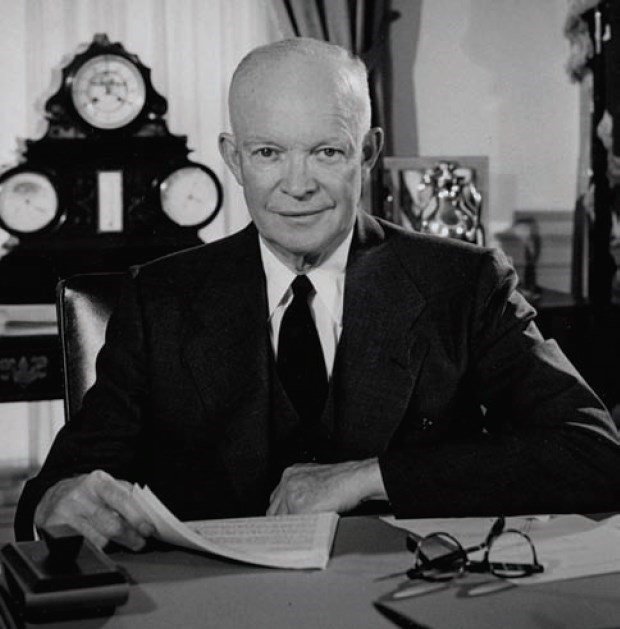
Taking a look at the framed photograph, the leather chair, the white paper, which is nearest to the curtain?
the framed photograph

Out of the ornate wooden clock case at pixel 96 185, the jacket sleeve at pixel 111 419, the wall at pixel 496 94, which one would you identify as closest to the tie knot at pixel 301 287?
the jacket sleeve at pixel 111 419

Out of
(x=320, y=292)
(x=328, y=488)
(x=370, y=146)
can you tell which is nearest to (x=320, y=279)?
(x=320, y=292)

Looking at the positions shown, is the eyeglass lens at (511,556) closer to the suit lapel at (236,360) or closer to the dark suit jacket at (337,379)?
the dark suit jacket at (337,379)

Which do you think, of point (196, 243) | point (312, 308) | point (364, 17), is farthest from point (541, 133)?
point (312, 308)

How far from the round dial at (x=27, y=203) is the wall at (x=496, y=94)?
1.67m

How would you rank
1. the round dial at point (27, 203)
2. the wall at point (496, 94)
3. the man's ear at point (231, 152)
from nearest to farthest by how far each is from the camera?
1. the man's ear at point (231, 152)
2. the round dial at point (27, 203)
3. the wall at point (496, 94)

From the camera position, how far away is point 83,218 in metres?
4.05

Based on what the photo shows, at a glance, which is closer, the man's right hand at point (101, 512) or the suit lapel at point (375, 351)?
the man's right hand at point (101, 512)

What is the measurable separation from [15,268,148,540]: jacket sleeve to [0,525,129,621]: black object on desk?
1.64 feet

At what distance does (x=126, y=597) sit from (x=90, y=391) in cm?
75

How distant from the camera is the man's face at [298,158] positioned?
1.66 metres

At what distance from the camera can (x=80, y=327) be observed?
1854 millimetres

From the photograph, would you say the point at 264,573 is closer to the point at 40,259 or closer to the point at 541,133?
the point at 40,259

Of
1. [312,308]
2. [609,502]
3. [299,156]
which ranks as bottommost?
[609,502]
